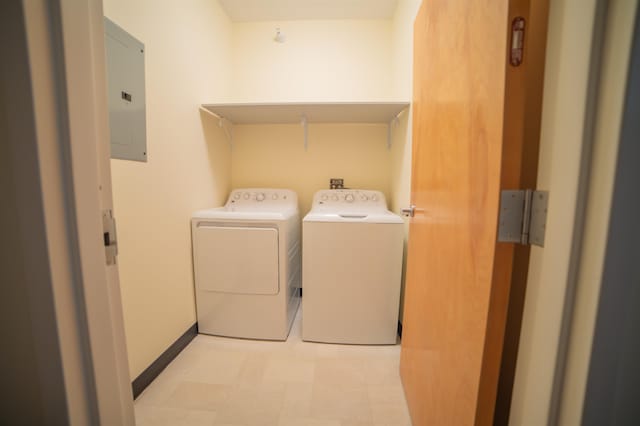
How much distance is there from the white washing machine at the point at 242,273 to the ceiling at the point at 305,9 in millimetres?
1840

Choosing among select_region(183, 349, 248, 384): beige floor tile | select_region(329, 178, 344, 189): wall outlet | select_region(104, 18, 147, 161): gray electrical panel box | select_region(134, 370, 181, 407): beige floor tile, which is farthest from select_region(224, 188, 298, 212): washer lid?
select_region(134, 370, 181, 407): beige floor tile

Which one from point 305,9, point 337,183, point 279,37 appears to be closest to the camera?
point 305,9

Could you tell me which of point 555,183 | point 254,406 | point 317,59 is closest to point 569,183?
point 555,183

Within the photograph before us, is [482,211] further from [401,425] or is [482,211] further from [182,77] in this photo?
[182,77]

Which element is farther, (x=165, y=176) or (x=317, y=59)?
(x=317, y=59)

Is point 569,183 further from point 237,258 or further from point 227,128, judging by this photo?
point 227,128

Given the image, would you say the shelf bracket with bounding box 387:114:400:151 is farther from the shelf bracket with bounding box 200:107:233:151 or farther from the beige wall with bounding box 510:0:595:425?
the beige wall with bounding box 510:0:595:425

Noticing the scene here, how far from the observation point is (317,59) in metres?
2.13

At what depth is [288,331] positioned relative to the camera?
5.56 ft

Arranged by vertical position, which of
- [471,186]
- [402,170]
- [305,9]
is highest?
[305,9]

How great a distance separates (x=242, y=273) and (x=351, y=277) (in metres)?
0.77

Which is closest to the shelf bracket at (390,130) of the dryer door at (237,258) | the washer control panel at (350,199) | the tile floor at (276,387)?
the washer control panel at (350,199)

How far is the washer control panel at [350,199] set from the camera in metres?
1.99

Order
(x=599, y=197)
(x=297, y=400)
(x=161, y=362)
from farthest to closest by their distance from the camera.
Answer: (x=161, y=362) < (x=297, y=400) < (x=599, y=197)
